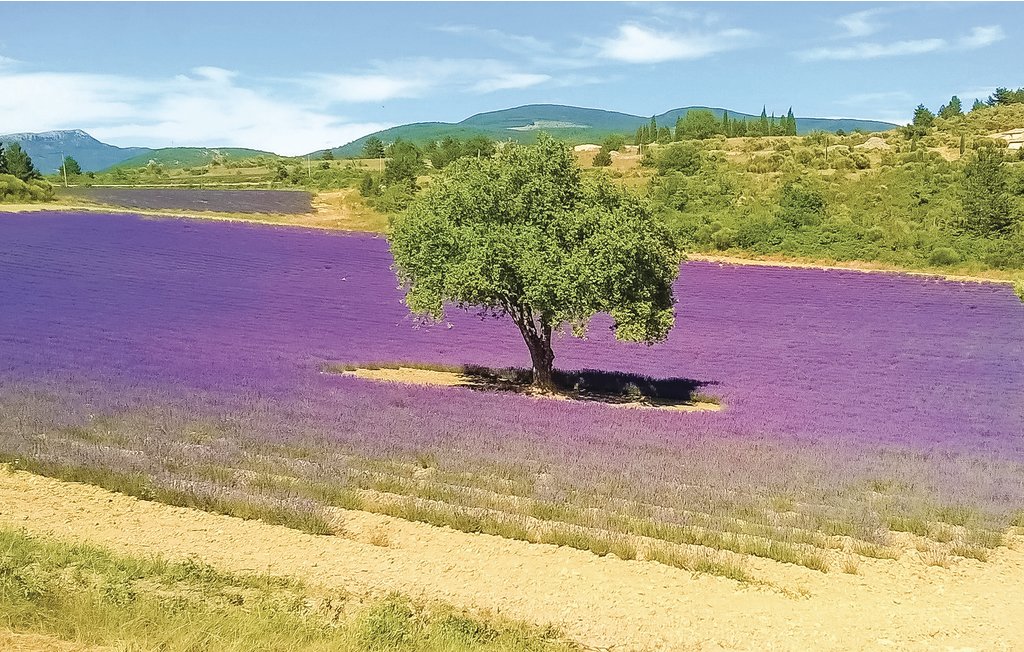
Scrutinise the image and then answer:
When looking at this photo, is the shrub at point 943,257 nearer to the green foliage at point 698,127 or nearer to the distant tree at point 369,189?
the distant tree at point 369,189

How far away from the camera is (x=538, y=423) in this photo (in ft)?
54.4

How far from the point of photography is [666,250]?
66.6 feet

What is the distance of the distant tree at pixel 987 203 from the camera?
2143 inches

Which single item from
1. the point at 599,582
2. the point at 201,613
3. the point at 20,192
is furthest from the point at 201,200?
the point at 201,613

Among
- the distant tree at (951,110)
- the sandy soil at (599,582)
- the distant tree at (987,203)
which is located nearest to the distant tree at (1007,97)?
the distant tree at (951,110)

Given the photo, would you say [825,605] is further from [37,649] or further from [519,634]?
[37,649]

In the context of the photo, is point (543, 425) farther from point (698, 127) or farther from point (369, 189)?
point (698, 127)

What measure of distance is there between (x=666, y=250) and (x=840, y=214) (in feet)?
157

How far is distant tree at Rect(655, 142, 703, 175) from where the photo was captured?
82.4 meters


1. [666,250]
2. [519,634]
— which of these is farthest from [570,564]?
[666,250]

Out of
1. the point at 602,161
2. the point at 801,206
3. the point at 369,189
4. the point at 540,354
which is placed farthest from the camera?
the point at 602,161

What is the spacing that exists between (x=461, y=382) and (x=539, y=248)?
4.82 m

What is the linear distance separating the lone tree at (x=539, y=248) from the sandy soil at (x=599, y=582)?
914 centimetres

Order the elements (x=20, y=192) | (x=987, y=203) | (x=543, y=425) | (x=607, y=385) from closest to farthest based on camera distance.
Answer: (x=543, y=425), (x=607, y=385), (x=987, y=203), (x=20, y=192)
